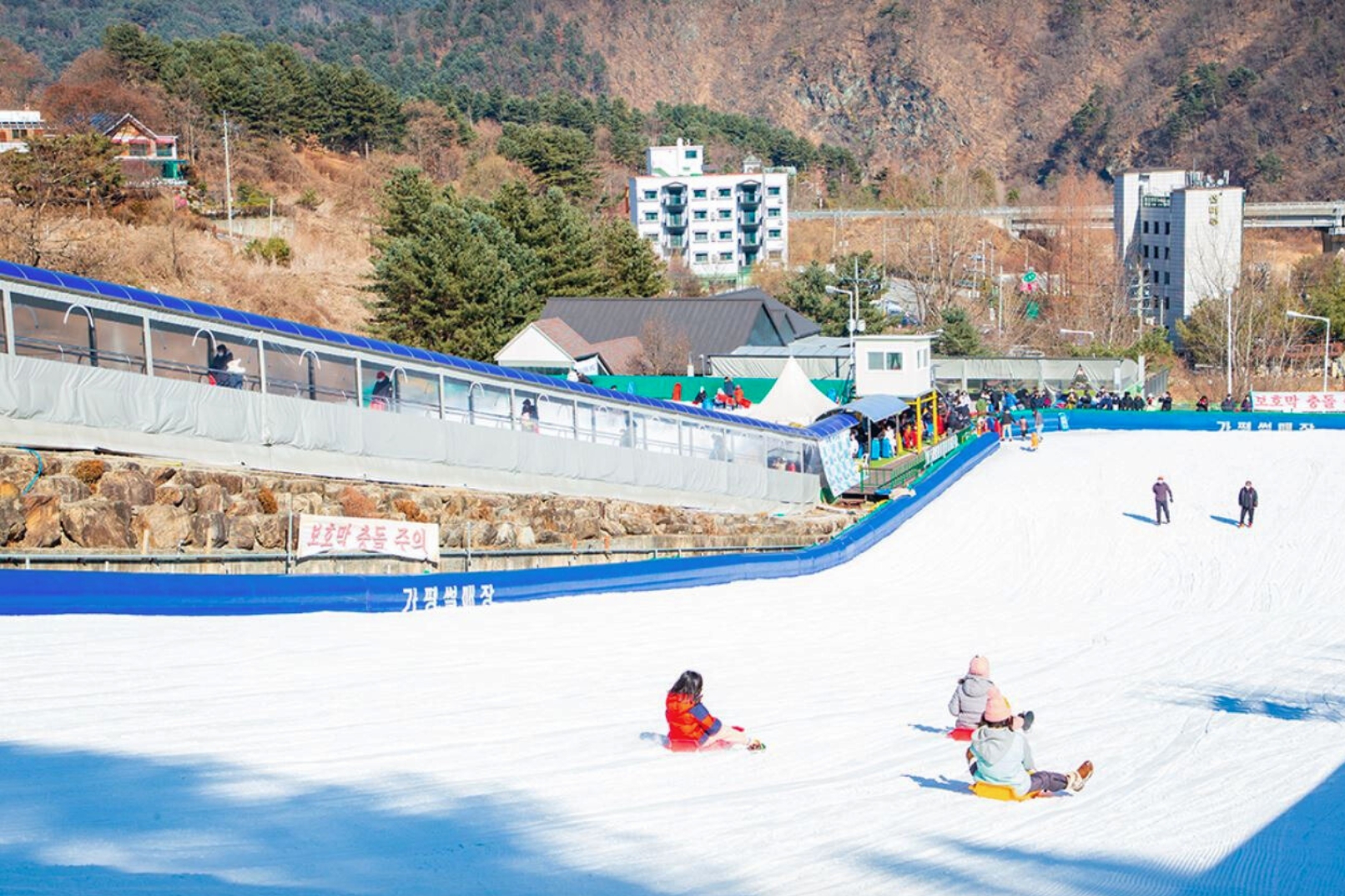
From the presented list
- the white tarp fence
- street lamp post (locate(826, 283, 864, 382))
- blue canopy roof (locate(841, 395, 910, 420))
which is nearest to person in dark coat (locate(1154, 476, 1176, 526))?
blue canopy roof (locate(841, 395, 910, 420))

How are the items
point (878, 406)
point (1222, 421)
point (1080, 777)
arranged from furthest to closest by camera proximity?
point (1222, 421) → point (878, 406) → point (1080, 777)

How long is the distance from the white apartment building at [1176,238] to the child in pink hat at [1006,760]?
82806mm

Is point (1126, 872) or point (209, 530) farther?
point (209, 530)

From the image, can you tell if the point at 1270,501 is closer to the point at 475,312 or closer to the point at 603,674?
the point at 603,674

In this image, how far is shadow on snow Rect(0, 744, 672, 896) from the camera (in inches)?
322

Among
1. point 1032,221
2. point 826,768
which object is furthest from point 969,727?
point 1032,221

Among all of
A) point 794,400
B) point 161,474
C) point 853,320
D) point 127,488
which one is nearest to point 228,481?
point 161,474

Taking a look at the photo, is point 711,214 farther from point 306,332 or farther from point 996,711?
point 996,711

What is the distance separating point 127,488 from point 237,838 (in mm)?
11199

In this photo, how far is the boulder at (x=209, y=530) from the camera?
19.8m

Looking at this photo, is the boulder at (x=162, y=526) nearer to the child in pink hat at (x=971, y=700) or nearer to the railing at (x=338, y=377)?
the railing at (x=338, y=377)

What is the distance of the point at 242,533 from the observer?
20.2m

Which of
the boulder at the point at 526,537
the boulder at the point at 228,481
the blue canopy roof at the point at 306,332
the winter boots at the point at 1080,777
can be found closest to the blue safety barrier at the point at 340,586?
the boulder at the point at 228,481

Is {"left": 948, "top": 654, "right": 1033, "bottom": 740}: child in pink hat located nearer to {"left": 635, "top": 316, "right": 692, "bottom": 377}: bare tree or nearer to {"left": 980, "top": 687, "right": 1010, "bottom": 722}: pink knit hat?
{"left": 980, "top": 687, "right": 1010, "bottom": 722}: pink knit hat
